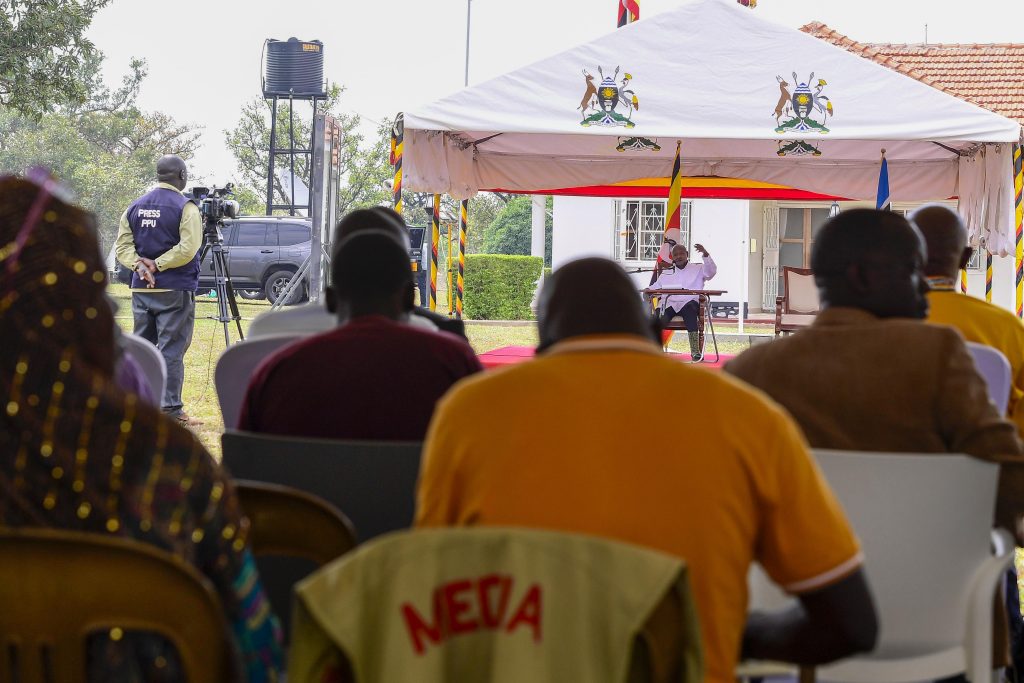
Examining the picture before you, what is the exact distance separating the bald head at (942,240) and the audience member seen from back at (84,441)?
2.79m

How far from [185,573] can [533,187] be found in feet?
33.9

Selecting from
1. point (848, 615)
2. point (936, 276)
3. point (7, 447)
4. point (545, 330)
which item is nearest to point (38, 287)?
point (7, 447)

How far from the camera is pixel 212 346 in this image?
43.8 ft

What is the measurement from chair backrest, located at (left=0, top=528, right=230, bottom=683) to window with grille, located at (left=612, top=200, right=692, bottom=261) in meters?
19.9

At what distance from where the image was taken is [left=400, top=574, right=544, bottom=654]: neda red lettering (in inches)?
49.0

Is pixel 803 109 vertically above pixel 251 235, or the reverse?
pixel 803 109


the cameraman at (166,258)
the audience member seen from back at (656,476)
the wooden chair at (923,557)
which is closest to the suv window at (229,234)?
the cameraman at (166,258)

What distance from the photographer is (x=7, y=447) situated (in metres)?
1.34

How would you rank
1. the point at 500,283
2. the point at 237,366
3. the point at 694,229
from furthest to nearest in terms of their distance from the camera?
the point at 500,283 < the point at 694,229 < the point at 237,366

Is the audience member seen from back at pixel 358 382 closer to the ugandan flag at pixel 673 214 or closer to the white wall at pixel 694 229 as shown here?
the ugandan flag at pixel 673 214

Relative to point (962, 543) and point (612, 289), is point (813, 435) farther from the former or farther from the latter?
point (612, 289)

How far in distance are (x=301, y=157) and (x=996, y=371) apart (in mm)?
37661

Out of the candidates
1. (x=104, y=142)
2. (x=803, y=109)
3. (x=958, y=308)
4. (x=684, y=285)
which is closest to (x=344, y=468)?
(x=958, y=308)

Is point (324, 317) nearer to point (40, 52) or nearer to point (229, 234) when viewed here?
point (40, 52)
